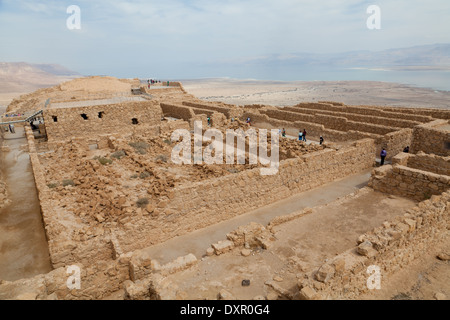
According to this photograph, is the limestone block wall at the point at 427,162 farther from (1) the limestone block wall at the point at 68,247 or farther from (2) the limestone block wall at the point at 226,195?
(1) the limestone block wall at the point at 68,247

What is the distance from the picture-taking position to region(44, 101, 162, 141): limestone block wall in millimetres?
16812

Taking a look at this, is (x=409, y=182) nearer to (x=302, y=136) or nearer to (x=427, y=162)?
(x=427, y=162)

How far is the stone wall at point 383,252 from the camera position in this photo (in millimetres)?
4852

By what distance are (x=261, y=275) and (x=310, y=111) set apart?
1930 cm

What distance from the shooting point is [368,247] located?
554 cm

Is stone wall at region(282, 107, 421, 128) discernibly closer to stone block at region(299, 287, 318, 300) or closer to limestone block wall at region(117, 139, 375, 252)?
limestone block wall at region(117, 139, 375, 252)

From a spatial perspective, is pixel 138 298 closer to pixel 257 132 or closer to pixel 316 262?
pixel 316 262

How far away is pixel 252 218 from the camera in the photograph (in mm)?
9828

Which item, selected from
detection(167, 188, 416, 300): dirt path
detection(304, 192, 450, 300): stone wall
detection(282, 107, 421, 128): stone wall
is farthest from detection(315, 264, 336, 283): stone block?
detection(282, 107, 421, 128): stone wall

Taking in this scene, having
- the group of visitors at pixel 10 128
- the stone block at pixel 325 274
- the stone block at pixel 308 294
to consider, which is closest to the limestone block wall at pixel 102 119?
the group of visitors at pixel 10 128

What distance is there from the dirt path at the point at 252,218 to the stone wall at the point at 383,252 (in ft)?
12.6

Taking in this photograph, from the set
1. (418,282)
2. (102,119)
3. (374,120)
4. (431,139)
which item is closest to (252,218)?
(418,282)

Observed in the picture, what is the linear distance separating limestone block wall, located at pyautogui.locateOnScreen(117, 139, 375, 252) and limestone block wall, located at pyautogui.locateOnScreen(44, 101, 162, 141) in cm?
988

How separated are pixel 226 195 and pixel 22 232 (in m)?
6.25
